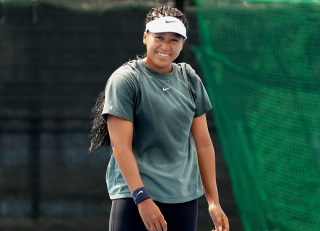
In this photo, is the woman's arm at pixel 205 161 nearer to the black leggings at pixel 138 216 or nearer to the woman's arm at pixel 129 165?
the black leggings at pixel 138 216

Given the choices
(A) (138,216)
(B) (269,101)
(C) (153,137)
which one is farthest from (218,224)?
(B) (269,101)

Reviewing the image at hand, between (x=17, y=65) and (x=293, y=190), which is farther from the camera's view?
(x=17, y=65)

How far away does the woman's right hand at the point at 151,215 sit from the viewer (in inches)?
154

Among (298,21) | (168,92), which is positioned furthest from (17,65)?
(168,92)

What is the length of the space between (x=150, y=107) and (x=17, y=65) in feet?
11.7

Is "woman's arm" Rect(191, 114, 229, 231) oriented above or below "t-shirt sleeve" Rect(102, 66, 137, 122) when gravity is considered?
below

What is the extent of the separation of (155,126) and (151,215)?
394mm

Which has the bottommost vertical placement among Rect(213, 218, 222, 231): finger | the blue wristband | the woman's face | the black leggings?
Rect(213, 218, 222, 231): finger

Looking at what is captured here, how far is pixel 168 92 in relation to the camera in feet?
13.4

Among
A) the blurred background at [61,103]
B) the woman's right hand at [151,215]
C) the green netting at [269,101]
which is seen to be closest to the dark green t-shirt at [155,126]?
the woman's right hand at [151,215]

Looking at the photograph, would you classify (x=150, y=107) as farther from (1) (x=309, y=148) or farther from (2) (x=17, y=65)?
(2) (x=17, y=65)

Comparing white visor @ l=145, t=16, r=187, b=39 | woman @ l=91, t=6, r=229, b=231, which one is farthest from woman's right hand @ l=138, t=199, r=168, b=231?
white visor @ l=145, t=16, r=187, b=39

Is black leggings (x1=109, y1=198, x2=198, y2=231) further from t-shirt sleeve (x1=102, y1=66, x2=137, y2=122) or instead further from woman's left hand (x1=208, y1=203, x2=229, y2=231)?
t-shirt sleeve (x1=102, y1=66, x2=137, y2=122)

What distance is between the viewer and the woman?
13.0ft
